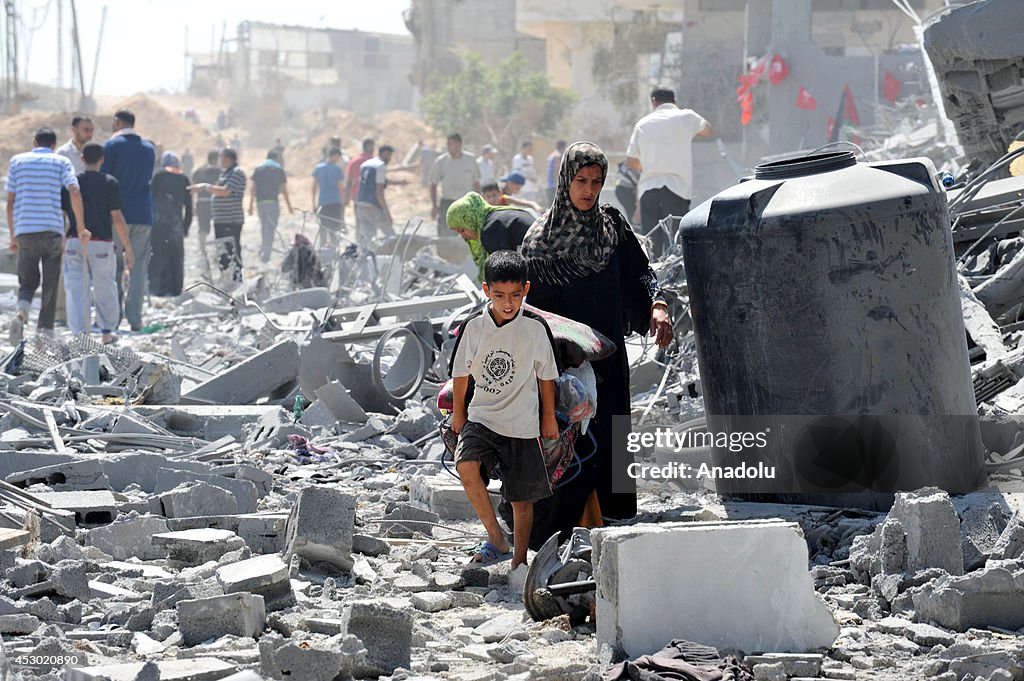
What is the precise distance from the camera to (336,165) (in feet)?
59.6

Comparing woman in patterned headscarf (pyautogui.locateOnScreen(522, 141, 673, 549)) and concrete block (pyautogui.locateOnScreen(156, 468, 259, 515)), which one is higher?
woman in patterned headscarf (pyautogui.locateOnScreen(522, 141, 673, 549))

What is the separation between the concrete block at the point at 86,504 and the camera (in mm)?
5605

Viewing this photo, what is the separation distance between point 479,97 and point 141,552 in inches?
1446

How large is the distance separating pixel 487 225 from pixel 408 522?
4.50ft

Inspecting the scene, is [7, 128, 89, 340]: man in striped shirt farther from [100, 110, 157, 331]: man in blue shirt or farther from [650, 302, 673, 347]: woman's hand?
[650, 302, 673, 347]: woman's hand

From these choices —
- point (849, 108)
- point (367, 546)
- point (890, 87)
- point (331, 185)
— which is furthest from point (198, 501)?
point (890, 87)

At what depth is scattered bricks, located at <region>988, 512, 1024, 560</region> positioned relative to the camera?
14.3ft

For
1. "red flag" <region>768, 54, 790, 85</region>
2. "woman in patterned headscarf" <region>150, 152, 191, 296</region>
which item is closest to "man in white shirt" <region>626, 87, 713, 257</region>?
"woman in patterned headscarf" <region>150, 152, 191, 296</region>

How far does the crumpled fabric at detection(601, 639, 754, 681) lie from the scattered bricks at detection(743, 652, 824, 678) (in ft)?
0.22

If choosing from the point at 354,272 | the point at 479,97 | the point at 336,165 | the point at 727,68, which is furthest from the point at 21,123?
the point at 354,272

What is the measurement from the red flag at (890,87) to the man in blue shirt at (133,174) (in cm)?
1316

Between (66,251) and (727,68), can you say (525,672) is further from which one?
(727,68)

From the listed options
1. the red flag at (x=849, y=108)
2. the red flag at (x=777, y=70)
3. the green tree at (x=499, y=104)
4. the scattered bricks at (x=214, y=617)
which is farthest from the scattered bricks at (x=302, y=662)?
the green tree at (x=499, y=104)

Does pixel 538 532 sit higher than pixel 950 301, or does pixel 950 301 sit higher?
pixel 950 301
